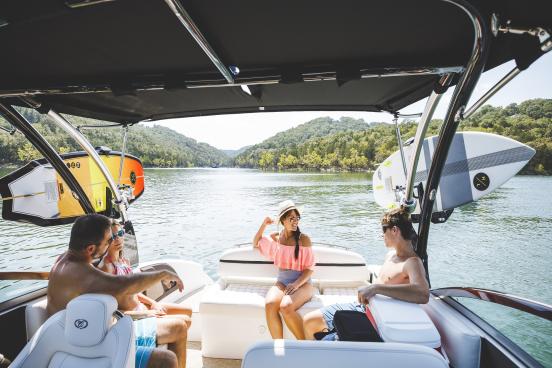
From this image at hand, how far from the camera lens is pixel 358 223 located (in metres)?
17.5

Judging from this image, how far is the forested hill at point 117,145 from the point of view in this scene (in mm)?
11734

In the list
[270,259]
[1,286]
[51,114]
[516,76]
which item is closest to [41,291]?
[51,114]

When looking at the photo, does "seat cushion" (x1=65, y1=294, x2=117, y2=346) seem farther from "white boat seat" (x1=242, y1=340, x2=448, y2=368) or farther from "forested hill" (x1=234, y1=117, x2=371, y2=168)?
"forested hill" (x1=234, y1=117, x2=371, y2=168)

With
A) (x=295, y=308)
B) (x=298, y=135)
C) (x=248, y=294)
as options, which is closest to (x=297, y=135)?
(x=298, y=135)

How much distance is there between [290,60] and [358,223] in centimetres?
1676

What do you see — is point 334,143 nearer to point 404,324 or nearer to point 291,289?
point 291,289

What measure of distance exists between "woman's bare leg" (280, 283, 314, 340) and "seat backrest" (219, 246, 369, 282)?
49 cm

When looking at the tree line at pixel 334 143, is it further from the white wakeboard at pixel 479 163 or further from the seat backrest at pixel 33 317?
the seat backrest at pixel 33 317

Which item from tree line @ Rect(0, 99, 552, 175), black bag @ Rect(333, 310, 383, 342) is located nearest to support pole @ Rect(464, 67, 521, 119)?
tree line @ Rect(0, 99, 552, 175)

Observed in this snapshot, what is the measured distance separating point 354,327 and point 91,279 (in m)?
1.41

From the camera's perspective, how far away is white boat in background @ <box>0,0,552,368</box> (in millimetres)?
1165

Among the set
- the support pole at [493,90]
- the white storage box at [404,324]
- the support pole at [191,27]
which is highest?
the support pole at [191,27]

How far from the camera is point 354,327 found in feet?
5.15

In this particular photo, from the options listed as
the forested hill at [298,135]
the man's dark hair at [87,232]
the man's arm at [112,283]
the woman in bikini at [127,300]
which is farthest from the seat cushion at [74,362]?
the forested hill at [298,135]
